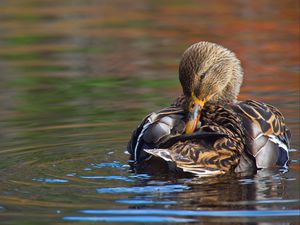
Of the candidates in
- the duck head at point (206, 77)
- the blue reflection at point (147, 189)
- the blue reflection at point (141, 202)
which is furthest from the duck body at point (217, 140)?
the blue reflection at point (141, 202)

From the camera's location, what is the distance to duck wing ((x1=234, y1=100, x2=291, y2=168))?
28.1 feet

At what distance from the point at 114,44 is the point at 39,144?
7.15 metres

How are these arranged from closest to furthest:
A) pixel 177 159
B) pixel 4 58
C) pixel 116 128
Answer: pixel 177 159, pixel 116 128, pixel 4 58

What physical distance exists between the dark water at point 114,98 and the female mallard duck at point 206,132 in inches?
6.6

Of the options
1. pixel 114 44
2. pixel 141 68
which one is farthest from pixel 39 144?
pixel 114 44

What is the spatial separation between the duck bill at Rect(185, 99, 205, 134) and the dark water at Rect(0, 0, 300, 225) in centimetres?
49

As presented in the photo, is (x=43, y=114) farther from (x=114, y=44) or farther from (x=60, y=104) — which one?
(x=114, y=44)

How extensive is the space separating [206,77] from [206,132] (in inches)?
55.1

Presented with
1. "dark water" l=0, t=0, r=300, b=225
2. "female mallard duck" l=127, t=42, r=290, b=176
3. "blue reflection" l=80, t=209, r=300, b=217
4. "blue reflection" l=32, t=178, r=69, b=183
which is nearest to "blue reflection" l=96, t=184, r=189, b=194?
"dark water" l=0, t=0, r=300, b=225

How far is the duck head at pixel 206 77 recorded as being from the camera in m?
9.16

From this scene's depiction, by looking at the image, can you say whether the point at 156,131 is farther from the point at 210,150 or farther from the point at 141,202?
the point at 141,202

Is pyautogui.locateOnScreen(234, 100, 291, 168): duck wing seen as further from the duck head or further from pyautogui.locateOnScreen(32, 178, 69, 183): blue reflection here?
pyautogui.locateOnScreen(32, 178, 69, 183): blue reflection

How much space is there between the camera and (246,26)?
17984 mm

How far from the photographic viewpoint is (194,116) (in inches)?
346
